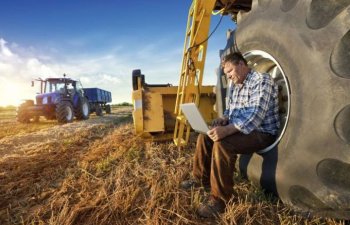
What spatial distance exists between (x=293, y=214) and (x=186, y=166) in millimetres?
1750

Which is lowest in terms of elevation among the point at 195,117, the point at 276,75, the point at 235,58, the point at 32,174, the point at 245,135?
the point at 32,174

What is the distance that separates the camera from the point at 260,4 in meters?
2.91

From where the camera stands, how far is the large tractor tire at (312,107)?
2014mm

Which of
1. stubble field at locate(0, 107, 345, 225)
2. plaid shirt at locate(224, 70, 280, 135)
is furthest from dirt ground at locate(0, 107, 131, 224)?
plaid shirt at locate(224, 70, 280, 135)

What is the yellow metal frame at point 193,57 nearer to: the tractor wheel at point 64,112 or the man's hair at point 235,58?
the man's hair at point 235,58

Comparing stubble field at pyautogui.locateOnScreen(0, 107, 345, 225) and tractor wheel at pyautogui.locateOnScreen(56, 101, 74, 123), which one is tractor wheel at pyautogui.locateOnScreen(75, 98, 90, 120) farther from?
stubble field at pyautogui.locateOnScreen(0, 107, 345, 225)

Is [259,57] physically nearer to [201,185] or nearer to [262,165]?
[262,165]

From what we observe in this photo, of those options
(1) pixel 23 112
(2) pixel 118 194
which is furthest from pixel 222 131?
(1) pixel 23 112

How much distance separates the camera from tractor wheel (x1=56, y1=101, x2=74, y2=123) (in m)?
13.2

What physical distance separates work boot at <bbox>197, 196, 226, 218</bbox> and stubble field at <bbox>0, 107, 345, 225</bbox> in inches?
2.3

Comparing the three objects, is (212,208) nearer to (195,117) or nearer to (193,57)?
(195,117)

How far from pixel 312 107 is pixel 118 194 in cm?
189

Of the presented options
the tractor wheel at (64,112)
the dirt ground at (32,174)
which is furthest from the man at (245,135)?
the tractor wheel at (64,112)

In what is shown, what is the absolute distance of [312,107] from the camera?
219 centimetres
